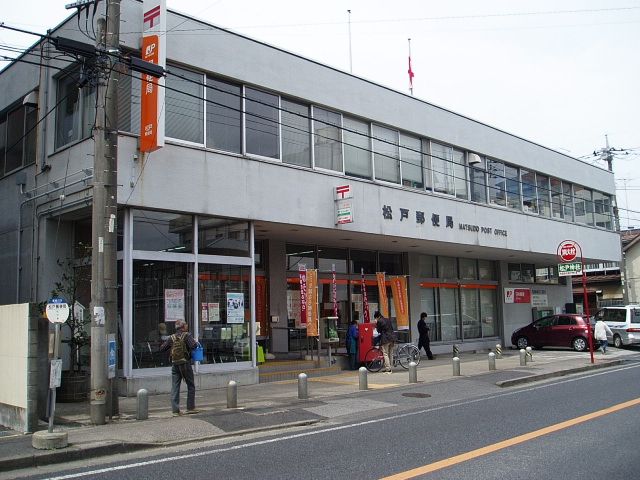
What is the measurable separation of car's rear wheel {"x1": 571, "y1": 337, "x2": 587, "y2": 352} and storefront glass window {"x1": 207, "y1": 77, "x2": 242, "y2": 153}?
1715cm

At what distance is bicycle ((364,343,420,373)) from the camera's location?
18500 millimetres

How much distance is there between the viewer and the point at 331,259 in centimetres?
2111

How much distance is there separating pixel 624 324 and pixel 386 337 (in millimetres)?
14242

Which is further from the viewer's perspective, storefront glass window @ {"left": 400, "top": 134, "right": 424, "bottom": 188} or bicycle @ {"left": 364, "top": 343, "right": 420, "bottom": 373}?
storefront glass window @ {"left": 400, "top": 134, "right": 424, "bottom": 188}

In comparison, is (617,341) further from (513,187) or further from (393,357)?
(393,357)

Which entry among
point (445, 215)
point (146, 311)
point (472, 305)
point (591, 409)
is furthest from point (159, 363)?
point (472, 305)

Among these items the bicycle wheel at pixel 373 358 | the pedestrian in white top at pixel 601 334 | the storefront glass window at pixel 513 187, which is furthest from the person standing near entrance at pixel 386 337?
the storefront glass window at pixel 513 187

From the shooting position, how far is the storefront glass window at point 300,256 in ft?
65.2

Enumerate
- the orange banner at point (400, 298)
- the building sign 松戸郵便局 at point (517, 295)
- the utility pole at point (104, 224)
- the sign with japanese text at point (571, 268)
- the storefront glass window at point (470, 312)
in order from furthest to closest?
the building sign 松戸郵便局 at point (517, 295) < the storefront glass window at point (470, 312) < the orange banner at point (400, 298) < the sign with japanese text at point (571, 268) < the utility pole at point (104, 224)

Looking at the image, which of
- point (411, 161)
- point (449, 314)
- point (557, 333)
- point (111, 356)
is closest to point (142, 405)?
point (111, 356)

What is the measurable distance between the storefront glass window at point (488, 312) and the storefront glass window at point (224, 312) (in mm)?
14980

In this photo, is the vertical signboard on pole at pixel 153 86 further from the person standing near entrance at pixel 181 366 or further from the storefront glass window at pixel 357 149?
the storefront glass window at pixel 357 149

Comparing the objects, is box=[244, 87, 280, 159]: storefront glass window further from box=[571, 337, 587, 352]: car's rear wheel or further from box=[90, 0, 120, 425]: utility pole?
box=[571, 337, 587, 352]: car's rear wheel

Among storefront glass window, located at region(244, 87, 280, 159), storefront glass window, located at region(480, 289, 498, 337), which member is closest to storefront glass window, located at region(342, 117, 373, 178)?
storefront glass window, located at region(244, 87, 280, 159)
